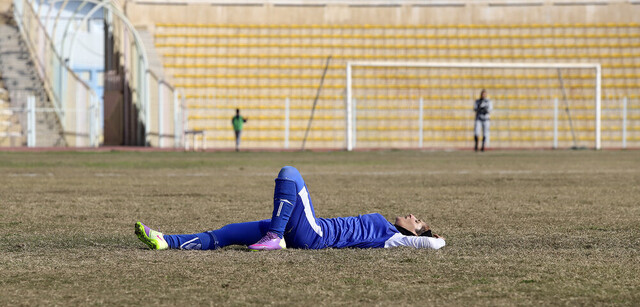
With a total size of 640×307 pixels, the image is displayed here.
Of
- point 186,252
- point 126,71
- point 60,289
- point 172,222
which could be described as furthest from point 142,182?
point 126,71

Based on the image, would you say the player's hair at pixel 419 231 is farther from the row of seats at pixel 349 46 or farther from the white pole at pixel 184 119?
the row of seats at pixel 349 46

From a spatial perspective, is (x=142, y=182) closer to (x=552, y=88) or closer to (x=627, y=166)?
(x=627, y=166)

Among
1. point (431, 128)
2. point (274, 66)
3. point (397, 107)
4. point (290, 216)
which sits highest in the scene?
point (274, 66)

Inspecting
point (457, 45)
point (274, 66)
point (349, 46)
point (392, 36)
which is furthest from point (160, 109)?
point (457, 45)

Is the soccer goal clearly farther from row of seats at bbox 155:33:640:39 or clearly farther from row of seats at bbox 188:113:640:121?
row of seats at bbox 155:33:640:39

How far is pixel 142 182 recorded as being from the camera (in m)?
12.5

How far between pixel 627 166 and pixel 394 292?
14.0 meters

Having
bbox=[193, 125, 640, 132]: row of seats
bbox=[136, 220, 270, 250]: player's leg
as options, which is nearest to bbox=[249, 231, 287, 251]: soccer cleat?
bbox=[136, 220, 270, 250]: player's leg

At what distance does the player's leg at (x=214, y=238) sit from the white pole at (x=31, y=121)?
74.6ft

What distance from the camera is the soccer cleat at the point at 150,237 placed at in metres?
5.41

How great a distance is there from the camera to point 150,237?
215 inches

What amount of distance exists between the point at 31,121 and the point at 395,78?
12.4 meters

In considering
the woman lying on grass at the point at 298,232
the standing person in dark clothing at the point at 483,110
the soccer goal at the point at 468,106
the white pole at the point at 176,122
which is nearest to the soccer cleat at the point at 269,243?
the woman lying on grass at the point at 298,232

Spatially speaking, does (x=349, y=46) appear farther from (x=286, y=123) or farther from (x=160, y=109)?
(x=160, y=109)
